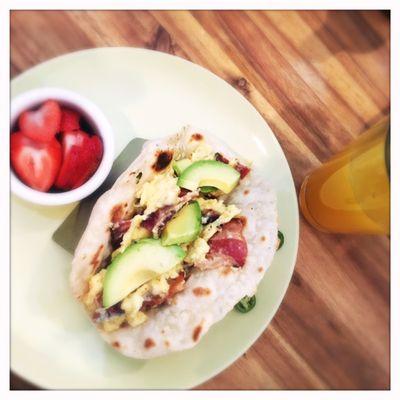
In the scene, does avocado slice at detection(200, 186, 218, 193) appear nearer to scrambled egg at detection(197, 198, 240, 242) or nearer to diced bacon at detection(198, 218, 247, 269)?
scrambled egg at detection(197, 198, 240, 242)

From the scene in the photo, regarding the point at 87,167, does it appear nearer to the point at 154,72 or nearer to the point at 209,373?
the point at 154,72

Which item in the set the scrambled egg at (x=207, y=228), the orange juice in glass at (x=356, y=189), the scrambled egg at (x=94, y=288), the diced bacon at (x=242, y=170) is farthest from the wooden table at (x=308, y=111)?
the scrambled egg at (x=94, y=288)

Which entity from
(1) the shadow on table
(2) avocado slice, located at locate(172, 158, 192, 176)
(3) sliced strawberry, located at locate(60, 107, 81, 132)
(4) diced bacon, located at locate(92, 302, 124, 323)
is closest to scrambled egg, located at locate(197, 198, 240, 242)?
(2) avocado slice, located at locate(172, 158, 192, 176)

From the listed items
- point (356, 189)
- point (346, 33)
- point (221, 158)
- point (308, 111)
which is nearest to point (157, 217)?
point (221, 158)

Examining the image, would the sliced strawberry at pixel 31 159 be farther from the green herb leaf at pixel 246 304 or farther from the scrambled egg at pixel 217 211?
the green herb leaf at pixel 246 304

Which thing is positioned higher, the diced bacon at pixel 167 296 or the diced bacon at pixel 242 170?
the diced bacon at pixel 242 170
